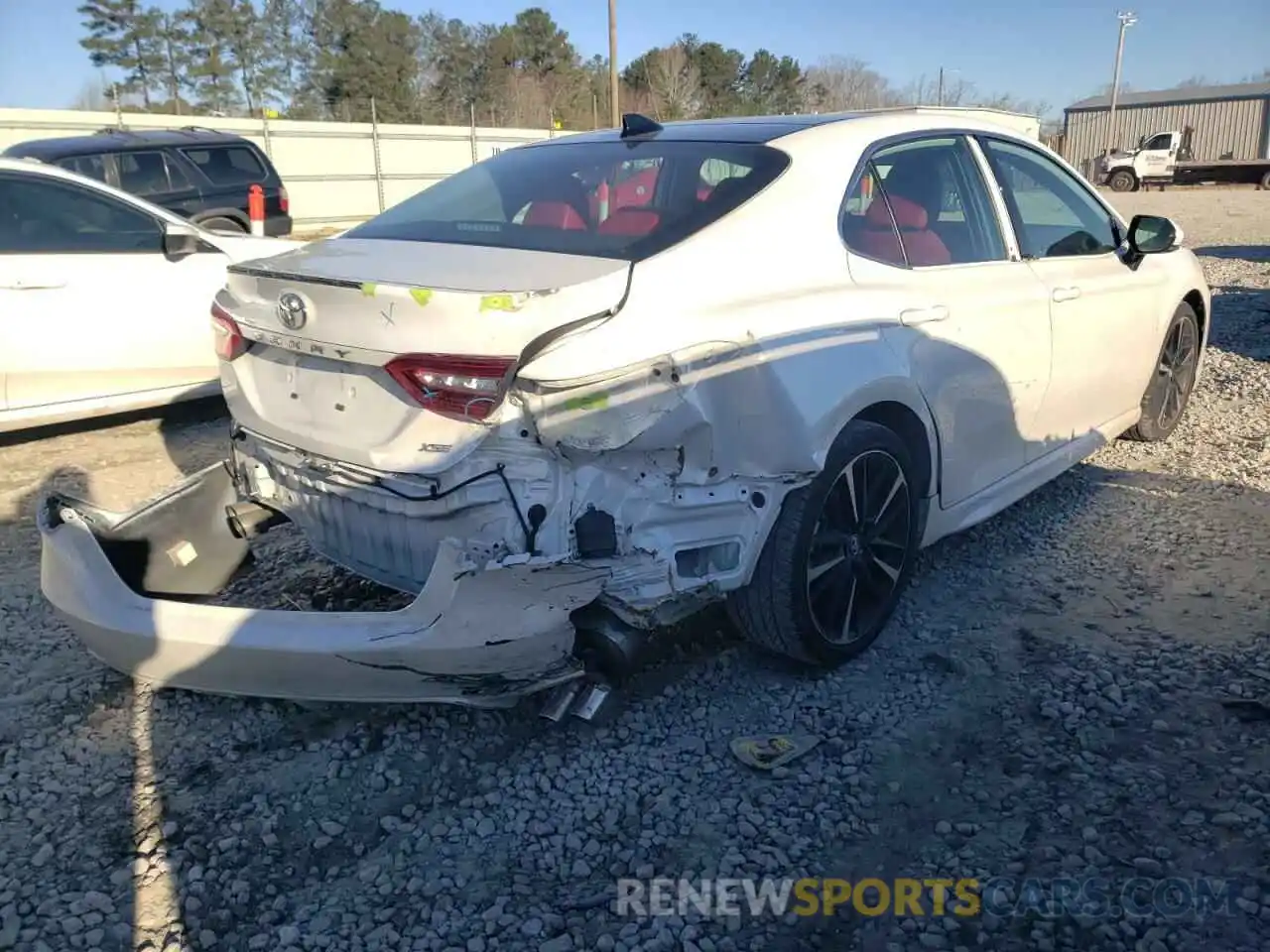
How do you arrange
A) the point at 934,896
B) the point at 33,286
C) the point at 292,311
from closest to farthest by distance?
the point at 934,896, the point at 292,311, the point at 33,286

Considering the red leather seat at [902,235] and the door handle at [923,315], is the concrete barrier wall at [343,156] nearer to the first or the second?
the red leather seat at [902,235]

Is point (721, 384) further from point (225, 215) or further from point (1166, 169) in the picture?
point (1166, 169)

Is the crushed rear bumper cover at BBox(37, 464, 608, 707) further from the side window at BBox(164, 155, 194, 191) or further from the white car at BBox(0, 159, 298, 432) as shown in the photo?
the side window at BBox(164, 155, 194, 191)

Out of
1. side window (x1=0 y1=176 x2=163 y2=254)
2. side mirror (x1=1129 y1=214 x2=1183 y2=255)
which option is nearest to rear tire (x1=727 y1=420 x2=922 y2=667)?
side mirror (x1=1129 y1=214 x2=1183 y2=255)

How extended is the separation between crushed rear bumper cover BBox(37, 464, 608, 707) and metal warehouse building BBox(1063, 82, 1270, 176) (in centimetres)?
4992

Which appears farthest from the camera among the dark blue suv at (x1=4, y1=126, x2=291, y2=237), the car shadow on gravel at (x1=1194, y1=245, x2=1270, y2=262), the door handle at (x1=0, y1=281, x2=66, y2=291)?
the car shadow on gravel at (x1=1194, y1=245, x2=1270, y2=262)

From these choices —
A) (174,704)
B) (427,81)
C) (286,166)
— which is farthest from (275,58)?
(174,704)

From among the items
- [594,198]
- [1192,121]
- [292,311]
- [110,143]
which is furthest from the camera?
[1192,121]

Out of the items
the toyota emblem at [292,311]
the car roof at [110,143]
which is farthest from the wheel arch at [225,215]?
the toyota emblem at [292,311]

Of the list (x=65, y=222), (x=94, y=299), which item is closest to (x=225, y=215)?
(x=65, y=222)

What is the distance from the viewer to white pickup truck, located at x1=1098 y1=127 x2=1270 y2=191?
37.0 meters

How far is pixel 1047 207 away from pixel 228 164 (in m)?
10.6

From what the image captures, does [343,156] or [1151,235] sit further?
[343,156]

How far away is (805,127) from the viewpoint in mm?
3463
